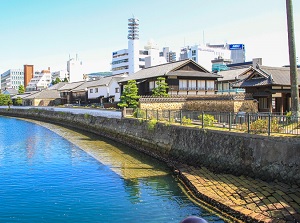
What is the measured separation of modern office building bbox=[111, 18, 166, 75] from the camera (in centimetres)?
11738

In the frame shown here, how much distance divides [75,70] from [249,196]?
13516 cm

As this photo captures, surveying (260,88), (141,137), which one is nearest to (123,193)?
(141,137)

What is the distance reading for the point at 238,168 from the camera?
53.6 ft

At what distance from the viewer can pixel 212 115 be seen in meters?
22.7

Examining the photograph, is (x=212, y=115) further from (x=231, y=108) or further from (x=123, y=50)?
(x=123, y=50)

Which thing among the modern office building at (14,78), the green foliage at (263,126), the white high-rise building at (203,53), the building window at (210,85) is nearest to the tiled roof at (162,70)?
the building window at (210,85)

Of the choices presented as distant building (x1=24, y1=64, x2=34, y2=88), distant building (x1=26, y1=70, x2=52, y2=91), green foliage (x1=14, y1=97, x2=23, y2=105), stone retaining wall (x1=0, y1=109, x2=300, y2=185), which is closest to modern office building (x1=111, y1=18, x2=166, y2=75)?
green foliage (x1=14, y1=97, x2=23, y2=105)

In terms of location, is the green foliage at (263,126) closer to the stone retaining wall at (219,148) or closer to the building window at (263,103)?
the stone retaining wall at (219,148)

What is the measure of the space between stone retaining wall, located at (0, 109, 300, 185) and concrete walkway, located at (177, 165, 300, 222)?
77 centimetres

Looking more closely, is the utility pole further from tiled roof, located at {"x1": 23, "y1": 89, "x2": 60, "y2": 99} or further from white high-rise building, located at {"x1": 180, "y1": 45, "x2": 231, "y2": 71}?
white high-rise building, located at {"x1": 180, "y1": 45, "x2": 231, "y2": 71}

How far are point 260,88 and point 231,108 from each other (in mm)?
3794

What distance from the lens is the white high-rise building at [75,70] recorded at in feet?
450

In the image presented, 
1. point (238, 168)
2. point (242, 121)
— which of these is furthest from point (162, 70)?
point (238, 168)

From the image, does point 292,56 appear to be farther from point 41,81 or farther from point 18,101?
point 41,81
